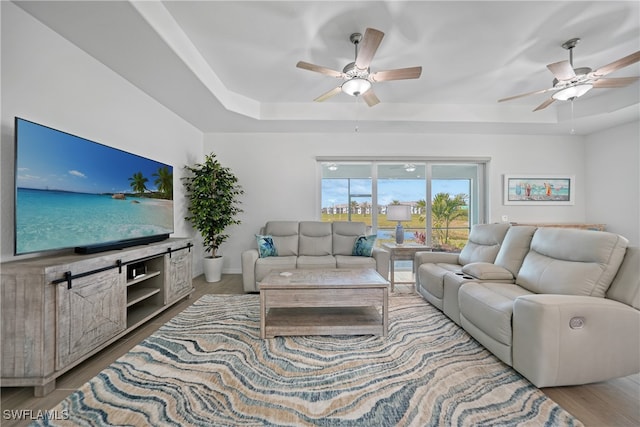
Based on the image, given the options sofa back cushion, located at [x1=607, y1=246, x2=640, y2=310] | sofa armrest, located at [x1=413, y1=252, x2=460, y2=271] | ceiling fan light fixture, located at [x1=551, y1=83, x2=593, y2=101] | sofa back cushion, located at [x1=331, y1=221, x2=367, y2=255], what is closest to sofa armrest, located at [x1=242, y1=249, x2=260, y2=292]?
sofa back cushion, located at [x1=331, y1=221, x2=367, y2=255]

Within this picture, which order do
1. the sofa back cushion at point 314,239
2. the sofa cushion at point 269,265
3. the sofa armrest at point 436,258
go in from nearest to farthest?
the sofa armrest at point 436,258 < the sofa cushion at point 269,265 < the sofa back cushion at point 314,239

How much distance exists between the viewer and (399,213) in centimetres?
393

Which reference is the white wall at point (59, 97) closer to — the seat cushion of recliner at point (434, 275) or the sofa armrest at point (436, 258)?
the seat cushion of recliner at point (434, 275)

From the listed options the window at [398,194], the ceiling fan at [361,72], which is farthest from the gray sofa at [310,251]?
the ceiling fan at [361,72]

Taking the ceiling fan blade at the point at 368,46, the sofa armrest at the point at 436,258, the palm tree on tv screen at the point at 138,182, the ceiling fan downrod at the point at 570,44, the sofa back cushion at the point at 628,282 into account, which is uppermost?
the ceiling fan downrod at the point at 570,44

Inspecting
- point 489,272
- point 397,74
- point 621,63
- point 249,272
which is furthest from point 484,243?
point 249,272

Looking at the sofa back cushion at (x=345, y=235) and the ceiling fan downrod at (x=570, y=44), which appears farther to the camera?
the sofa back cushion at (x=345, y=235)

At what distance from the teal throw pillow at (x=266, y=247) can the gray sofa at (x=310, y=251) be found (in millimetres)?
75

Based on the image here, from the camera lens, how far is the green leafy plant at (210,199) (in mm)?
3926

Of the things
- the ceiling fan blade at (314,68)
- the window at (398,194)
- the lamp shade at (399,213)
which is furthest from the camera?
the window at (398,194)

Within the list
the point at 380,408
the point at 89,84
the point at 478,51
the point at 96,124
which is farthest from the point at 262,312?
the point at 478,51

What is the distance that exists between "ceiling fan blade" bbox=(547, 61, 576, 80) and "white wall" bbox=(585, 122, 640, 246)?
2.80 m

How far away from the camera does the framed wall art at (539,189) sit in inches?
185

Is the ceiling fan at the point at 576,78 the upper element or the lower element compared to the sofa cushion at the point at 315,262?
upper
